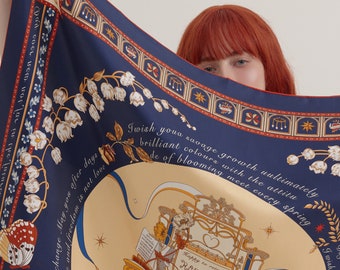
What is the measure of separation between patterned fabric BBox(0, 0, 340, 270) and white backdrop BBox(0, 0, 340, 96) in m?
0.80

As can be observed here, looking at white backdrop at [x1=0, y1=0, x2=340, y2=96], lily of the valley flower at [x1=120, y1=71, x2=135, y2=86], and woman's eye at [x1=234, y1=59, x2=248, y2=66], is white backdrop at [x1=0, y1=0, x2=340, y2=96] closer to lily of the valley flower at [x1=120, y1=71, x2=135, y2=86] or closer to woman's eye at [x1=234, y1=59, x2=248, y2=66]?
woman's eye at [x1=234, y1=59, x2=248, y2=66]

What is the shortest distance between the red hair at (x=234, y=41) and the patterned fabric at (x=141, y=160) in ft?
0.89

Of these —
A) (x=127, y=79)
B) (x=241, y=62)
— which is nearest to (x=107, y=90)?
(x=127, y=79)

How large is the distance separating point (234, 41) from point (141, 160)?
439mm

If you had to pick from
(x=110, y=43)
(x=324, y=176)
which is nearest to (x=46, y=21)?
(x=110, y=43)

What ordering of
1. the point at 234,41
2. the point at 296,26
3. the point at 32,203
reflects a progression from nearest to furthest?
the point at 32,203 < the point at 234,41 < the point at 296,26

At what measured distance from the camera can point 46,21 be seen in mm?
1265

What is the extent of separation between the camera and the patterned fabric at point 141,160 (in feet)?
4.05

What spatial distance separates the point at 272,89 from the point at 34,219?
69cm

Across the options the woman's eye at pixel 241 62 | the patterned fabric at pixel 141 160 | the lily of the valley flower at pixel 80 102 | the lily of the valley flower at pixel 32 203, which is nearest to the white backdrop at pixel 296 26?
the woman's eye at pixel 241 62

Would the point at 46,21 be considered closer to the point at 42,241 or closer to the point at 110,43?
the point at 110,43

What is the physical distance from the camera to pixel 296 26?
217 cm

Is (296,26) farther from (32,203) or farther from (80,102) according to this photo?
(32,203)

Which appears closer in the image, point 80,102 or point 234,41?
point 80,102
